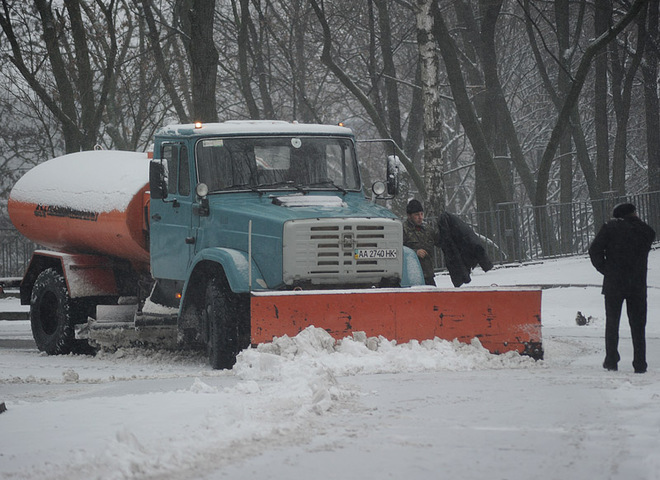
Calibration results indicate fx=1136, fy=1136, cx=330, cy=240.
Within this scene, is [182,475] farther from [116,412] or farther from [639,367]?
[639,367]

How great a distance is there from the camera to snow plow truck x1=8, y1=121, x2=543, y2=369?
10.5 m

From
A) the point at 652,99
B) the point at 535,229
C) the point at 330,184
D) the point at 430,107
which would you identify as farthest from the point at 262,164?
the point at 652,99

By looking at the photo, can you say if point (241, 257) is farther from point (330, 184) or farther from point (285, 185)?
point (330, 184)

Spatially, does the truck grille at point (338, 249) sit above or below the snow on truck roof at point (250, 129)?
below

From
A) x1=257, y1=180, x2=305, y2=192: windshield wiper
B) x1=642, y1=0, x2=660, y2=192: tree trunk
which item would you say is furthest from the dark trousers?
x1=642, y1=0, x2=660, y2=192: tree trunk

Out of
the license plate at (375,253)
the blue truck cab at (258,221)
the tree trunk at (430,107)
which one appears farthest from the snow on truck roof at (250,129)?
the tree trunk at (430,107)

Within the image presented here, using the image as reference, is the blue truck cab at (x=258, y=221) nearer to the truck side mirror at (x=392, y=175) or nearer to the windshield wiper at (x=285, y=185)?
the windshield wiper at (x=285, y=185)

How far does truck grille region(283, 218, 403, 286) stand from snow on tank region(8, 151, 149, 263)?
2.96m

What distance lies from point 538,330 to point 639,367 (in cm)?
103

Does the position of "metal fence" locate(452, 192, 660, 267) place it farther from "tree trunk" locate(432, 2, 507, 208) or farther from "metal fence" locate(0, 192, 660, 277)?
"tree trunk" locate(432, 2, 507, 208)

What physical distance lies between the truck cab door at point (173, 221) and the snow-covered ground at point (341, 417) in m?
1.12

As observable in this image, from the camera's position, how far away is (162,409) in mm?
7691

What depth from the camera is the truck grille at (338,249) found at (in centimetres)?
1062

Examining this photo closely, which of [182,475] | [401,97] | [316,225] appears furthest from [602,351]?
[401,97]
